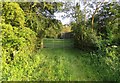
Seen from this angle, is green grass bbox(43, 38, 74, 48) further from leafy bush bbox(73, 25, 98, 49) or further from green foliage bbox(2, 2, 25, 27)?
green foliage bbox(2, 2, 25, 27)

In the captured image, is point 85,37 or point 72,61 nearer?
point 72,61

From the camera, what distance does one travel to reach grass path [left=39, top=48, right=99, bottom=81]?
12.7ft

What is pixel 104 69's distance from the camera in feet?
13.2

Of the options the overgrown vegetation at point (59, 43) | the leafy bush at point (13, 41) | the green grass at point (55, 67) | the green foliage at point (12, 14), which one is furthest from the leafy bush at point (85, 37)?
the green foliage at point (12, 14)

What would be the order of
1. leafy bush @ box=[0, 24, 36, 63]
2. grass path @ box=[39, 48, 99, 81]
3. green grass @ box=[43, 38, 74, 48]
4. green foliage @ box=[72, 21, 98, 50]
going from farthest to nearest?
green foliage @ box=[72, 21, 98, 50] → green grass @ box=[43, 38, 74, 48] → grass path @ box=[39, 48, 99, 81] → leafy bush @ box=[0, 24, 36, 63]

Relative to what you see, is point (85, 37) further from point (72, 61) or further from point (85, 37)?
point (72, 61)

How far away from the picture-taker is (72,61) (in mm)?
4180

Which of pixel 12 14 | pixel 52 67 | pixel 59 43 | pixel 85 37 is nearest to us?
pixel 12 14

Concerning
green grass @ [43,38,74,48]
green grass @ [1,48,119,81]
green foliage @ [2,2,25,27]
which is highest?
green foliage @ [2,2,25,27]

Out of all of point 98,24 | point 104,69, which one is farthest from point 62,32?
point 104,69

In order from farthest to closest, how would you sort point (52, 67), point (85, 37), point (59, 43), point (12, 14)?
point (85, 37) → point (59, 43) → point (52, 67) → point (12, 14)

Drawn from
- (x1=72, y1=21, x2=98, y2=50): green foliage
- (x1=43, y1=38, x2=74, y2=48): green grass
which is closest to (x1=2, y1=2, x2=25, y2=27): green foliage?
(x1=43, y1=38, x2=74, y2=48): green grass

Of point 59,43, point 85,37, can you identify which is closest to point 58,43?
point 59,43

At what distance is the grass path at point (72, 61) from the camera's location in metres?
3.88
